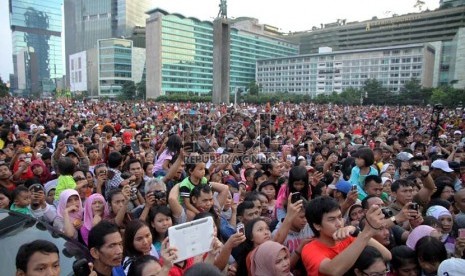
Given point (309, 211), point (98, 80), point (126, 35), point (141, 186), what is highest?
point (126, 35)

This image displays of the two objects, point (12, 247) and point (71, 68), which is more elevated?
point (71, 68)

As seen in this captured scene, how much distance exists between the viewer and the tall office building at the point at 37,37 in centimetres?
11794

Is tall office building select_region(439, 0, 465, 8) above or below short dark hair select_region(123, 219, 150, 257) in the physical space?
above

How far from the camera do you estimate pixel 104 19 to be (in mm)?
112188

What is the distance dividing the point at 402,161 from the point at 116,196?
5887mm

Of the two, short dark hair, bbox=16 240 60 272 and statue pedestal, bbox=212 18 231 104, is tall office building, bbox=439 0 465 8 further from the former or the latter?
short dark hair, bbox=16 240 60 272

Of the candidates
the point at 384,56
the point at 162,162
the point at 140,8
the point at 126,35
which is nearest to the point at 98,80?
the point at 126,35

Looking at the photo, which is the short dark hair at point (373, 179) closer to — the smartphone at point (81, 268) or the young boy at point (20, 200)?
the smartphone at point (81, 268)

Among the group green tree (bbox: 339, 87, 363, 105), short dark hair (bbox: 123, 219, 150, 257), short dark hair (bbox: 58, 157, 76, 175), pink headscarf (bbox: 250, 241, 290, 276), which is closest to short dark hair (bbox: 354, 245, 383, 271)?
pink headscarf (bbox: 250, 241, 290, 276)

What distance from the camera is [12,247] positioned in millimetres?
2629

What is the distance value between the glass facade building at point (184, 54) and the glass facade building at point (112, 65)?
8.31 meters

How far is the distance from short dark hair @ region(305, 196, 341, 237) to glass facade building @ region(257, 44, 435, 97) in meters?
84.9

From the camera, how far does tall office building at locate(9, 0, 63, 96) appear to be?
118 metres

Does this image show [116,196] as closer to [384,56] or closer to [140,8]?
[384,56]
